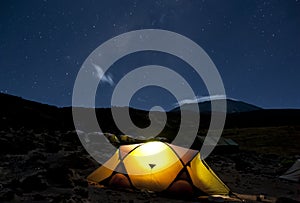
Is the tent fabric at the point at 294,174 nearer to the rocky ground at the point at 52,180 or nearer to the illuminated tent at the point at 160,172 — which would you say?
the rocky ground at the point at 52,180

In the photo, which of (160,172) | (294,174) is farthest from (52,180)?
(294,174)

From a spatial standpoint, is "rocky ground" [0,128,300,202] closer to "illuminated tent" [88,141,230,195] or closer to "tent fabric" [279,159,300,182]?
"tent fabric" [279,159,300,182]

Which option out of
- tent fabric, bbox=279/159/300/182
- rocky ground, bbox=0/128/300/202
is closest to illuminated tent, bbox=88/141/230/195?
rocky ground, bbox=0/128/300/202

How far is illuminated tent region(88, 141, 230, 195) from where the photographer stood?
1105 cm

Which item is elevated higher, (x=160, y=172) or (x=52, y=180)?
(x=160, y=172)

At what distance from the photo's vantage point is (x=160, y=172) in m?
11.4

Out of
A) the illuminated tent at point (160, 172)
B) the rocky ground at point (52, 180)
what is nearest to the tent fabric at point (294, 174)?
the rocky ground at point (52, 180)

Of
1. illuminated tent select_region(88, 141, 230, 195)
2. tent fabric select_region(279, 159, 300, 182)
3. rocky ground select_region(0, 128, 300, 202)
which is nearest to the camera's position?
rocky ground select_region(0, 128, 300, 202)

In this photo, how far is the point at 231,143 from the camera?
3238 centimetres

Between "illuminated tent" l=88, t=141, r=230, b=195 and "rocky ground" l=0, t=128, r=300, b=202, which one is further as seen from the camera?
"illuminated tent" l=88, t=141, r=230, b=195

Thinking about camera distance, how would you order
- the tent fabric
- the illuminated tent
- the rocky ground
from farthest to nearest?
1. the tent fabric
2. the illuminated tent
3. the rocky ground

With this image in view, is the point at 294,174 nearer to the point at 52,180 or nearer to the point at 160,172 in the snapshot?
the point at 160,172

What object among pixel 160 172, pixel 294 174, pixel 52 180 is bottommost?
pixel 52 180

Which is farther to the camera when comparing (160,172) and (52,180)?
(160,172)
